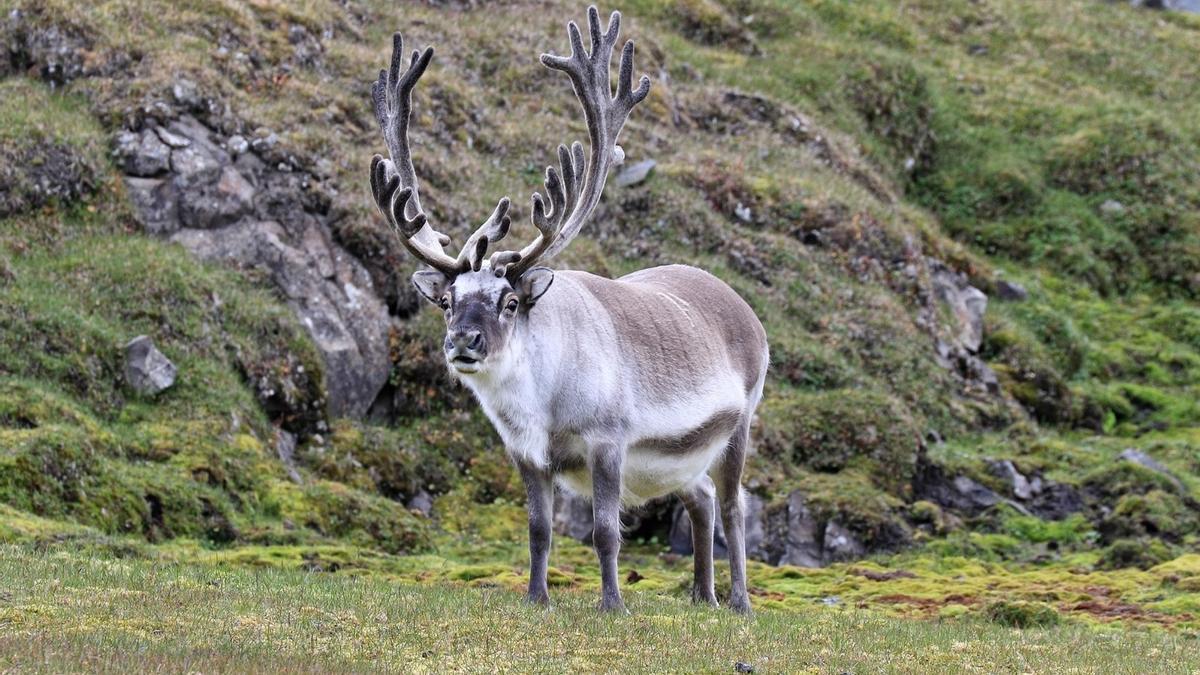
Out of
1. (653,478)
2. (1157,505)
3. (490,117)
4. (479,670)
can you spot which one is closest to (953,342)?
(1157,505)

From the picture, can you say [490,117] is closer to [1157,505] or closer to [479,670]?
[1157,505]

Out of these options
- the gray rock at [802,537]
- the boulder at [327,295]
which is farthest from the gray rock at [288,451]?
the gray rock at [802,537]

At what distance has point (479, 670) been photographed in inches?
362

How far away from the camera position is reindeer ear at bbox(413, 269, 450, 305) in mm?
12984

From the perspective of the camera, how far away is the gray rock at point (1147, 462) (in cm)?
2431

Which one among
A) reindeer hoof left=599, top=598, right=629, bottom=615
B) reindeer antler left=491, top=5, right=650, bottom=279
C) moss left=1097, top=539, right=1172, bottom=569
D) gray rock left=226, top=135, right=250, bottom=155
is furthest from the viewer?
gray rock left=226, top=135, right=250, bottom=155

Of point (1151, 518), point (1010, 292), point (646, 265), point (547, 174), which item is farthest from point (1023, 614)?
point (1010, 292)

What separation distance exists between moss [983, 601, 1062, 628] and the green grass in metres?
1.44

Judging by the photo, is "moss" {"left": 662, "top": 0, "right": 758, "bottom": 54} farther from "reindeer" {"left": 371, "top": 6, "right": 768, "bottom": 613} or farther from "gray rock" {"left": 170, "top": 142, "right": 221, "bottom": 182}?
"reindeer" {"left": 371, "top": 6, "right": 768, "bottom": 613}

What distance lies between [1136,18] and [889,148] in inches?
784

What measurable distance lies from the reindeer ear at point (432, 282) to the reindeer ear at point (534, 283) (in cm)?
77

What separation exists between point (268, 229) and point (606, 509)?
13277 millimetres

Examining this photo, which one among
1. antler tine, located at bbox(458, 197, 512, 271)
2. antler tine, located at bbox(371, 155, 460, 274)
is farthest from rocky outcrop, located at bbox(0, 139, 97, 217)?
antler tine, located at bbox(458, 197, 512, 271)

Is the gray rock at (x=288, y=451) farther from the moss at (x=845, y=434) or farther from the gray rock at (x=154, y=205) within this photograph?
the moss at (x=845, y=434)
